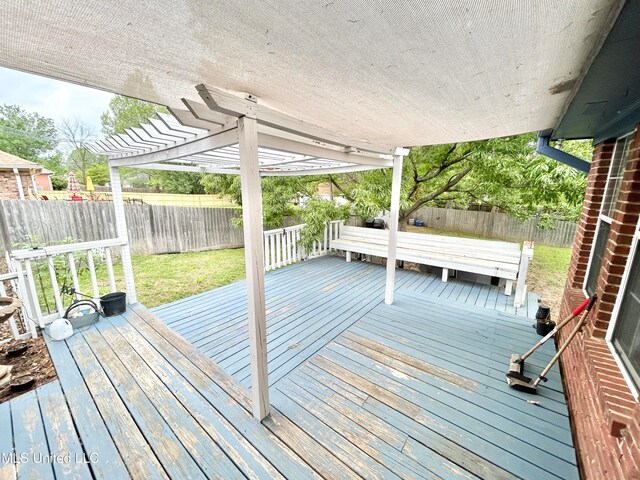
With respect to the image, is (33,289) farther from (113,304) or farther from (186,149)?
(186,149)

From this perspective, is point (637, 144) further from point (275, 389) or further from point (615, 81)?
point (275, 389)

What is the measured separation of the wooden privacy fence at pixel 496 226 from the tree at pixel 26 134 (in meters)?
Result: 25.0

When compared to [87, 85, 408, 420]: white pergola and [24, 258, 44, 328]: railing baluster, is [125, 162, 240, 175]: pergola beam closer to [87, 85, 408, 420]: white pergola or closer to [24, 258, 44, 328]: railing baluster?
[87, 85, 408, 420]: white pergola

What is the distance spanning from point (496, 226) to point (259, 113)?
11.3 m

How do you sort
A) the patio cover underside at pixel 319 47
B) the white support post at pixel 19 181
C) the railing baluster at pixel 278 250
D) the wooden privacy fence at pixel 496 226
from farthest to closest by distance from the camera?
the white support post at pixel 19 181 → the wooden privacy fence at pixel 496 226 → the railing baluster at pixel 278 250 → the patio cover underside at pixel 319 47

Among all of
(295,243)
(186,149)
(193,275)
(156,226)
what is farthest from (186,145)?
(156,226)

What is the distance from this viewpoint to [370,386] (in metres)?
2.23

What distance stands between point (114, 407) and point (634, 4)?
3.34 metres

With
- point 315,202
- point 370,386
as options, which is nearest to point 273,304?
point 370,386

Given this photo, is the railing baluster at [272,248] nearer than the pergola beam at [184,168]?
No

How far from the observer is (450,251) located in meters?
4.80

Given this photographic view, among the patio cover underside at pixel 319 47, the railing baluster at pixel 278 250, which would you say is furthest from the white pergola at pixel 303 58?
the railing baluster at pixel 278 250

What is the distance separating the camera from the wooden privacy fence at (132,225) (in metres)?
5.76

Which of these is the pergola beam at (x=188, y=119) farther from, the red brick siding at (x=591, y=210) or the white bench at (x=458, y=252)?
the white bench at (x=458, y=252)
